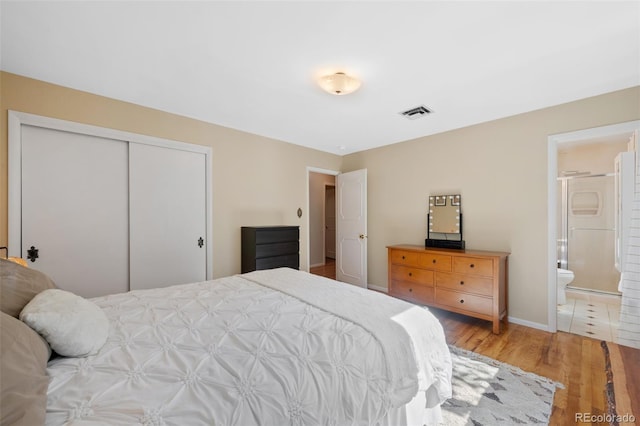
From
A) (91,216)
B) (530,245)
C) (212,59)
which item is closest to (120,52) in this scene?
(212,59)

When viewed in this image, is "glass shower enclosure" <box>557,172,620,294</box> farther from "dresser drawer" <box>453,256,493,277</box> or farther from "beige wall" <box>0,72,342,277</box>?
"beige wall" <box>0,72,342,277</box>

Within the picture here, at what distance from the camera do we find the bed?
0.84 meters

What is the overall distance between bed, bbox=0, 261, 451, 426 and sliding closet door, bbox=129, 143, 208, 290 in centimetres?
127

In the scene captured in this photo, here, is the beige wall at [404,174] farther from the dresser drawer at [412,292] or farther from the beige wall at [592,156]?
the beige wall at [592,156]

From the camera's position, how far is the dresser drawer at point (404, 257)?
3.51 meters

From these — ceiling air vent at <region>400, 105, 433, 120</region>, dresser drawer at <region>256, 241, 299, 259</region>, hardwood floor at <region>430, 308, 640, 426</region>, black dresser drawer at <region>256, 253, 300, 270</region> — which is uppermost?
ceiling air vent at <region>400, 105, 433, 120</region>

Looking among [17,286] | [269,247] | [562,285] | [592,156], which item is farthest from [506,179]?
[17,286]

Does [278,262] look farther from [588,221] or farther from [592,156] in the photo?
[592,156]

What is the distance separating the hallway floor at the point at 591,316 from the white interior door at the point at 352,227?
102 inches

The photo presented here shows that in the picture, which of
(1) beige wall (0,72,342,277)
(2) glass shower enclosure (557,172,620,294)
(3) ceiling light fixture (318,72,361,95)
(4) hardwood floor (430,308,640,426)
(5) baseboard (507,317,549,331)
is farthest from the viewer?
(2) glass shower enclosure (557,172,620,294)

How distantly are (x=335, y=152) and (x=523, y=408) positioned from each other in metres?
4.06

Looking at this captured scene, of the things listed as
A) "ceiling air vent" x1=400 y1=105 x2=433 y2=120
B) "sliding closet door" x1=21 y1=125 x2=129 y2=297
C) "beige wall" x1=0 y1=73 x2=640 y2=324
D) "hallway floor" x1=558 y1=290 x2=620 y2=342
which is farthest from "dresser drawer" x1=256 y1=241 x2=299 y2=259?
"hallway floor" x1=558 y1=290 x2=620 y2=342

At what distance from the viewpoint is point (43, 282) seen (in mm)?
1400

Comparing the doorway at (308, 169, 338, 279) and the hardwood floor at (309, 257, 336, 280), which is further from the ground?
the doorway at (308, 169, 338, 279)
